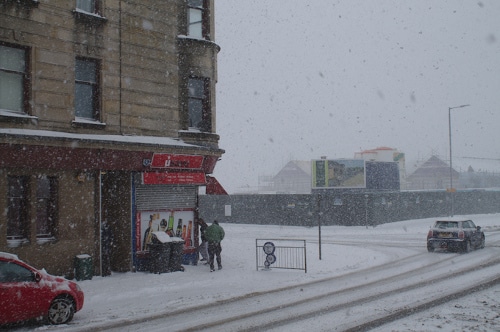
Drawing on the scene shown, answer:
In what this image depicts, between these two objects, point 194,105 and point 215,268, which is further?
point 194,105

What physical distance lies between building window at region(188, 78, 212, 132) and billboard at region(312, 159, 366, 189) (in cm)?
3017

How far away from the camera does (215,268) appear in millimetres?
18797

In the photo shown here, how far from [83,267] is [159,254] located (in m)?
2.56

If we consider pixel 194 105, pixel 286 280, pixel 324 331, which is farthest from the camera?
pixel 194 105

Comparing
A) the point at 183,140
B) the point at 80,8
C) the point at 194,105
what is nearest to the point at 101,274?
the point at 183,140

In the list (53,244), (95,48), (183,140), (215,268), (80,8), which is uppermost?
(80,8)

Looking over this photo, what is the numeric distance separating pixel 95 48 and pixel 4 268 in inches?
360

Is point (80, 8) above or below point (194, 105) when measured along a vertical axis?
above

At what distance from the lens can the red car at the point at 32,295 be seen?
9945 mm

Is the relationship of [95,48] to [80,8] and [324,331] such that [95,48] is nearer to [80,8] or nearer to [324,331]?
[80,8]

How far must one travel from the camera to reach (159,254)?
17.5m

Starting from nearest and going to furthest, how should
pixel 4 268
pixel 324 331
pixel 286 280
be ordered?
pixel 324 331 → pixel 4 268 → pixel 286 280

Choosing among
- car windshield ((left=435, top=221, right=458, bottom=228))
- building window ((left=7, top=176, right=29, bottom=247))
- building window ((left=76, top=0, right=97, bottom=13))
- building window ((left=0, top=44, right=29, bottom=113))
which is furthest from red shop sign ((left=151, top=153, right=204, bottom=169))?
car windshield ((left=435, top=221, right=458, bottom=228))

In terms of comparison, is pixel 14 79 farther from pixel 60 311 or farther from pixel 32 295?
pixel 60 311
